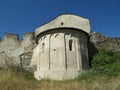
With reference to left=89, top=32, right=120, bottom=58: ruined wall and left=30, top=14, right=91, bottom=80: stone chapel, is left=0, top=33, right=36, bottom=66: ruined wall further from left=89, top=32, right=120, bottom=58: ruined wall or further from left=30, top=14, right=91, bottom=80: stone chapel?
left=89, top=32, right=120, bottom=58: ruined wall

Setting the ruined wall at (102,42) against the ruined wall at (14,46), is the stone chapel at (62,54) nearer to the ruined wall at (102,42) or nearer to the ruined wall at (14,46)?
the ruined wall at (102,42)

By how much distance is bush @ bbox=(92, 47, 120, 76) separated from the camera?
57.4 feet

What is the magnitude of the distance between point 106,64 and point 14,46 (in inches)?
502

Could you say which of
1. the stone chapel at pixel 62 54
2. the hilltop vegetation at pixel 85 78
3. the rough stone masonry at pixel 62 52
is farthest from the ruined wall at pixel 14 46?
the hilltop vegetation at pixel 85 78

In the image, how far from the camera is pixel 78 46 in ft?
63.7

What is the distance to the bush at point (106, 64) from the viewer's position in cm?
1750

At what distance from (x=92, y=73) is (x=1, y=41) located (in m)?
14.4

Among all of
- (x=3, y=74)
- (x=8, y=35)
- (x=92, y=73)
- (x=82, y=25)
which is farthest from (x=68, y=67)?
(x=8, y=35)

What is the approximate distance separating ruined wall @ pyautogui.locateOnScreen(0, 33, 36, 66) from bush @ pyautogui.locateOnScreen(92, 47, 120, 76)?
913 cm

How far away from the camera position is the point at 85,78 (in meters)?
16.7

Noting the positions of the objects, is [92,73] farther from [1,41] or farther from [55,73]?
[1,41]

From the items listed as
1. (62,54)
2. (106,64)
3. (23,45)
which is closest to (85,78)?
(62,54)

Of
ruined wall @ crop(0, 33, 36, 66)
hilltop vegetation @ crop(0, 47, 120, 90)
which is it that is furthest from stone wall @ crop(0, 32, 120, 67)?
hilltop vegetation @ crop(0, 47, 120, 90)

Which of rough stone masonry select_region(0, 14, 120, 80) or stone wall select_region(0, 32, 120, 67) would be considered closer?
rough stone masonry select_region(0, 14, 120, 80)
